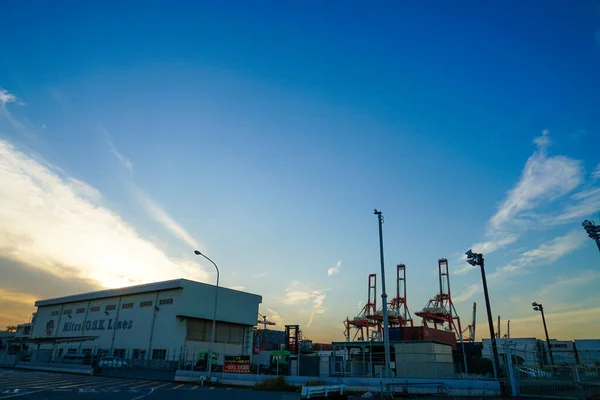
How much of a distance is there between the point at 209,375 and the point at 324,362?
33.5ft

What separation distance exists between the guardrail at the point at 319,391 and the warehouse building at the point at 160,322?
128ft

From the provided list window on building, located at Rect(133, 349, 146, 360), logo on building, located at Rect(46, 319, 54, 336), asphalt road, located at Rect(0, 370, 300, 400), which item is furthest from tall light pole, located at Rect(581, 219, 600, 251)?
logo on building, located at Rect(46, 319, 54, 336)

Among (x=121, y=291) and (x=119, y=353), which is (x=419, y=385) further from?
(x=121, y=291)

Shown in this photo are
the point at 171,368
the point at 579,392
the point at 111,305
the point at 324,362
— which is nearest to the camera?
the point at 579,392

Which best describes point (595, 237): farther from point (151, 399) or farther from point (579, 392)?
point (151, 399)

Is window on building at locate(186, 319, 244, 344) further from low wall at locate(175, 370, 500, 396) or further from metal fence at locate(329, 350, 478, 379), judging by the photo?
low wall at locate(175, 370, 500, 396)

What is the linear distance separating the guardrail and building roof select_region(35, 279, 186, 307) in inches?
1679

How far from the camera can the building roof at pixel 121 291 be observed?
54.8 meters

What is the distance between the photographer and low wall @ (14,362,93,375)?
149ft

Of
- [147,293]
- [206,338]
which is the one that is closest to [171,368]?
[206,338]

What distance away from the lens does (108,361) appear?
1855 inches

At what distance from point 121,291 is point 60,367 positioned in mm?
14521

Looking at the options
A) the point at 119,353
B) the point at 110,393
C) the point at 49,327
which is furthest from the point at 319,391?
the point at 49,327

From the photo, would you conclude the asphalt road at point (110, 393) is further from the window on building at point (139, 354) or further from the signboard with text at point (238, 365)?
the window on building at point (139, 354)
